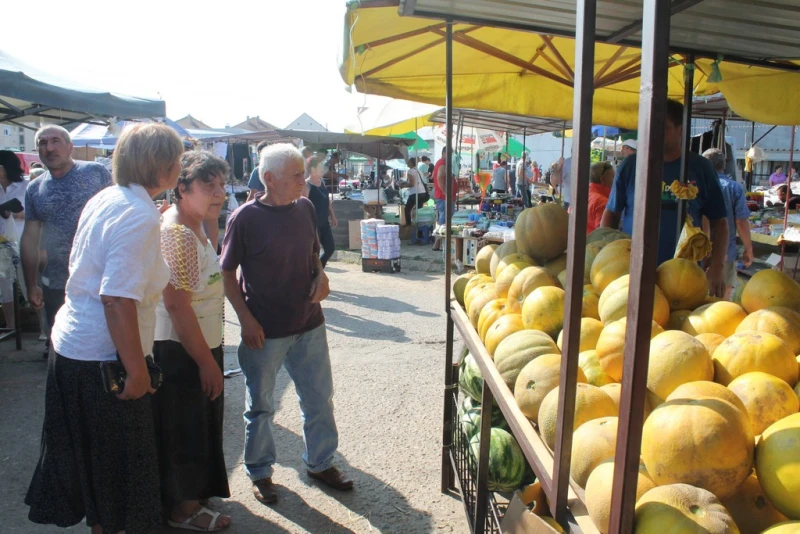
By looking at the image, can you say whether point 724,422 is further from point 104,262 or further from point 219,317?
point 219,317

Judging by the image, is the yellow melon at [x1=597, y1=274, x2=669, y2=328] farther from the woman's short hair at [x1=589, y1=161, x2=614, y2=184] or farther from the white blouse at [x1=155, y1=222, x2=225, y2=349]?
the woman's short hair at [x1=589, y1=161, x2=614, y2=184]

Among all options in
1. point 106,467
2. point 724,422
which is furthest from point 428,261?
point 724,422

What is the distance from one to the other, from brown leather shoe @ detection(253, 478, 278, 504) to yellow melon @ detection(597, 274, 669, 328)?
2.26 meters

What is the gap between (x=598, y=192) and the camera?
5.83 m

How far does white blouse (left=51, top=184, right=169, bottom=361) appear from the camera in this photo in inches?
86.9

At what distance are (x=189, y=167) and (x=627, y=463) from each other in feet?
8.04

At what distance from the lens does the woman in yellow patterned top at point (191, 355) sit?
107 inches

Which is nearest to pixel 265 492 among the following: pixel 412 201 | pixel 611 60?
pixel 611 60

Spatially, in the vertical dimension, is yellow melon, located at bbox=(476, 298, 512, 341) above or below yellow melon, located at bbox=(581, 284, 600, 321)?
below

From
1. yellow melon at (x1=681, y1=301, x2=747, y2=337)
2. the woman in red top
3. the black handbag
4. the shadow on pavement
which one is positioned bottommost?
the shadow on pavement

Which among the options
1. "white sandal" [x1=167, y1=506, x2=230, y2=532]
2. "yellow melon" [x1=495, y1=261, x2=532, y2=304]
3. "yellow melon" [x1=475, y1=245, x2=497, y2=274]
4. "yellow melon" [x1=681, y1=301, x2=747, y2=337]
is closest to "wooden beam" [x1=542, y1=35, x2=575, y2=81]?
"yellow melon" [x1=475, y1=245, x2=497, y2=274]

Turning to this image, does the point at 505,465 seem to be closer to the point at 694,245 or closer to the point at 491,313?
the point at 491,313

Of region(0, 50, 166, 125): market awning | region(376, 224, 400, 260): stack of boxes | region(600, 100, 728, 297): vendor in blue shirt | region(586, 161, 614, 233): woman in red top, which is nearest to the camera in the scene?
region(600, 100, 728, 297): vendor in blue shirt

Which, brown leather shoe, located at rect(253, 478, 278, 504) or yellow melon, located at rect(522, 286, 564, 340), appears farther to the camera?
brown leather shoe, located at rect(253, 478, 278, 504)
